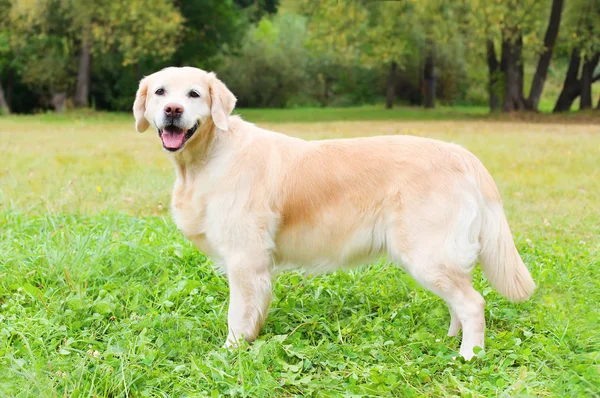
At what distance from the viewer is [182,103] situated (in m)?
3.29

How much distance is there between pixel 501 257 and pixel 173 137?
1.93 metres

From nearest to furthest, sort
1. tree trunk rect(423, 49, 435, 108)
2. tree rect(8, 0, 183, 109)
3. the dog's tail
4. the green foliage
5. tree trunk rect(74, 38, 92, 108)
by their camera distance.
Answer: the dog's tail → tree rect(8, 0, 183, 109) → tree trunk rect(74, 38, 92, 108) → tree trunk rect(423, 49, 435, 108) → the green foliage

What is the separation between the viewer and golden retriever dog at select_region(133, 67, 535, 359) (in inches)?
127

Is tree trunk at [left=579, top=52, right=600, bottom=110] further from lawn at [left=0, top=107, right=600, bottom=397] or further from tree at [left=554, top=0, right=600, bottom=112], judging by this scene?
lawn at [left=0, top=107, right=600, bottom=397]

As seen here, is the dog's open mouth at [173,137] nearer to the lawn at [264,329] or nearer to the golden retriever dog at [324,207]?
the golden retriever dog at [324,207]

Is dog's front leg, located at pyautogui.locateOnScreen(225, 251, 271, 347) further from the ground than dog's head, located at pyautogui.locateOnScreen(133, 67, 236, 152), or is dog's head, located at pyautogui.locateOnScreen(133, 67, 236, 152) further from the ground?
dog's head, located at pyautogui.locateOnScreen(133, 67, 236, 152)

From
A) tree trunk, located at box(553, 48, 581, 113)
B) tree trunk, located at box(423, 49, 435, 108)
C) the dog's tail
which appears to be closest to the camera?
the dog's tail

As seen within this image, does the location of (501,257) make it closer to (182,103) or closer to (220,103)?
(220,103)

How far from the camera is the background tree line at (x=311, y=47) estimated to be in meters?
21.5

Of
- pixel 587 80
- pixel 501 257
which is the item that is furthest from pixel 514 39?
pixel 501 257

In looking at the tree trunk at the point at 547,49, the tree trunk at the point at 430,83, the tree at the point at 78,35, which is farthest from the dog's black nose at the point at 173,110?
the tree trunk at the point at 430,83

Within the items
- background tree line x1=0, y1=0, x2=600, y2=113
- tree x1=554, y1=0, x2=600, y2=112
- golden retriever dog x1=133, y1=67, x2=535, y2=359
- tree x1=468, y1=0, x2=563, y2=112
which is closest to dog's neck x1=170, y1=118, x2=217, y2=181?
golden retriever dog x1=133, y1=67, x2=535, y2=359

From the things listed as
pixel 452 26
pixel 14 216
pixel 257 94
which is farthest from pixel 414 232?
pixel 257 94

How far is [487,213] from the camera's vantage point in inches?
131
